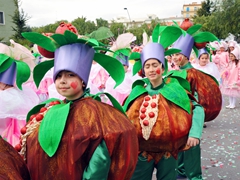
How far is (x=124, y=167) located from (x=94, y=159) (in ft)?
0.66

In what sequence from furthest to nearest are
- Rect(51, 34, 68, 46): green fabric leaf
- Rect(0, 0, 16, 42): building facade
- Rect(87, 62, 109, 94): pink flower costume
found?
Rect(0, 0, 16, 42): building facade
Rect(87, 62, 109, 94): pink flower costume
Rect(51, 34, 68, 46): green fabric leaf

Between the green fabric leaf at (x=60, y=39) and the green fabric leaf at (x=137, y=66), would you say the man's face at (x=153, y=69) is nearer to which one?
the green fabric leaf at (x=137, y=66)

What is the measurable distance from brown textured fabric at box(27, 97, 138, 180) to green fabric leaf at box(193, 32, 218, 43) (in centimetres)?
243

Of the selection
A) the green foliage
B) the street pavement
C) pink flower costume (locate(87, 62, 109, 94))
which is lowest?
the street pavement

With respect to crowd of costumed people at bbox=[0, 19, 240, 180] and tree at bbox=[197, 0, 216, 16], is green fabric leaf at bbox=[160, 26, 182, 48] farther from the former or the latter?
tree at bbox=[197, 0, 216, 16]

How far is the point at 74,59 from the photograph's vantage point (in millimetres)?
1960

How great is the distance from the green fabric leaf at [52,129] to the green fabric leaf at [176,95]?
1.28 metres

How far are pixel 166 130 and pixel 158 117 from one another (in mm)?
139

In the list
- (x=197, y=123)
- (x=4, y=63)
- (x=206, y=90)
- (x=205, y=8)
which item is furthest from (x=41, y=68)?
(x=205, y=8)

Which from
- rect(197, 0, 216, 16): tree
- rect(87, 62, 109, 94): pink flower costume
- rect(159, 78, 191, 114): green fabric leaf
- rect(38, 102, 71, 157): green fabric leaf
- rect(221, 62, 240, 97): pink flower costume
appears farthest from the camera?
rect(197, 0, 216, 16): tree

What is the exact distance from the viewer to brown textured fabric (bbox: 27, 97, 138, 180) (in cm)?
180

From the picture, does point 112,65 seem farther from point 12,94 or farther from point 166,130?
point 12,94

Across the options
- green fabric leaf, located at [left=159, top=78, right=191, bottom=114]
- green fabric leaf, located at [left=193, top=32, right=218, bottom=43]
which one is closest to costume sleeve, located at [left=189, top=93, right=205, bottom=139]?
green fabric leaf, located at [left=159, top=78, right=191, bottom=114]

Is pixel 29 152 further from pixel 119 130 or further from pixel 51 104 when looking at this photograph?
pixel 119 130
